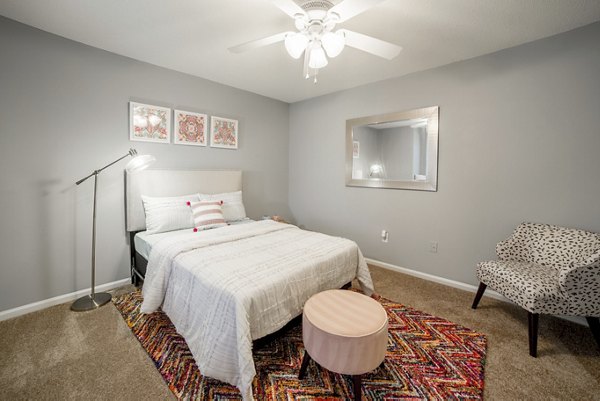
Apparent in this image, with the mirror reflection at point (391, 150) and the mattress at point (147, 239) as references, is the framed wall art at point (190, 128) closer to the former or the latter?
the mattress at point (147, 239)

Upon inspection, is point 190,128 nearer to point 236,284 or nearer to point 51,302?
point 51,302

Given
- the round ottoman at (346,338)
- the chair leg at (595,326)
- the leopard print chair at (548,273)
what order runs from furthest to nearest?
1. the chair leg at (595,326)
2. the leopard print chair at (548,273)
3. the round ottoman at (346,338)

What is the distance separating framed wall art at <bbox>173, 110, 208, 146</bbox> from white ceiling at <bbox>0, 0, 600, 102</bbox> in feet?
1.89

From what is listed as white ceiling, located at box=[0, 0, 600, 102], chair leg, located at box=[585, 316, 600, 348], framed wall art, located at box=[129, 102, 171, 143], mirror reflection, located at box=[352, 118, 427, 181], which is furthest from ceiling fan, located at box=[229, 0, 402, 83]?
chair leg, located at box=[585, 316, 600, 348]

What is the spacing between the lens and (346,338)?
1.36 m

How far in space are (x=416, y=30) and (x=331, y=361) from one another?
2584 mm

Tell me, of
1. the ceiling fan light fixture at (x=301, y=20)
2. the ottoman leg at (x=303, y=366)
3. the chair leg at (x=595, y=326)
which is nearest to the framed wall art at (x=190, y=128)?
the ceiling fan light fixture at (x=301, y=20)

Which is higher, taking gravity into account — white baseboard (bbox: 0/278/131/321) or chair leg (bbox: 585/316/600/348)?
chair leg (bbox: 585/316/600/348)

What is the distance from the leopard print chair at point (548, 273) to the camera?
1733mm

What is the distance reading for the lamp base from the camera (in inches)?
94.0

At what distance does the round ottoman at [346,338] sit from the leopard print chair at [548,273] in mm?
1206

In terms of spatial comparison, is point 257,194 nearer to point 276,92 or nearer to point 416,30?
point 276,92

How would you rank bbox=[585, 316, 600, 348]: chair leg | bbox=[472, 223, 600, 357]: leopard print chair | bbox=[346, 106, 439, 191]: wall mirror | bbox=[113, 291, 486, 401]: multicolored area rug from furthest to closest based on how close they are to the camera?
bbox=[346, 106, 439, 191]: wall mirror, bbox=[585, 316, 600, 348]: chair leg, bbox=[472, 223, 600, 357]: leopard print chair, bbox=[113, 291, 486, 401]: multicolored area rug

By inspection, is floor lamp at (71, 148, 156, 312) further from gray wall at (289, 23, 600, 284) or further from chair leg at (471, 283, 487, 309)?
chair leg at (471, 283, 487, 309)
